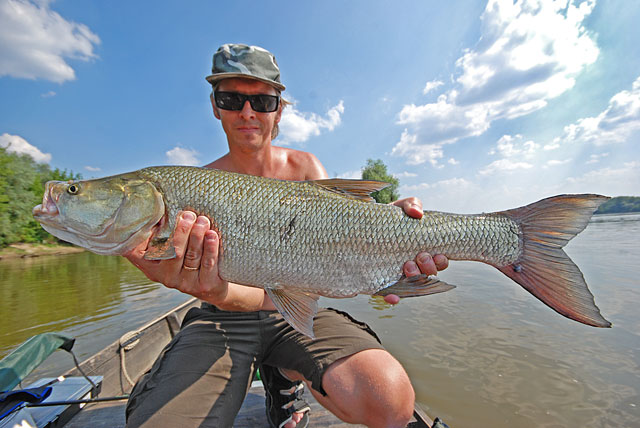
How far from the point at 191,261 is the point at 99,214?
0.76m

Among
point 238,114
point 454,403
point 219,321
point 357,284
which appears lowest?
point 454,403

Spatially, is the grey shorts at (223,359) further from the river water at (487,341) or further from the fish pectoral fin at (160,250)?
the river water at (487,341)

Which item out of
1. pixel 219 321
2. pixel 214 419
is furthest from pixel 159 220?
pixel 214 419

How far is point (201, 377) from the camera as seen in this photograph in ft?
7.36

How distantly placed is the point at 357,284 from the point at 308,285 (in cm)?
37

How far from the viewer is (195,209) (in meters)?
2.21

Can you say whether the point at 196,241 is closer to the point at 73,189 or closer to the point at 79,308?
the point at 73,189

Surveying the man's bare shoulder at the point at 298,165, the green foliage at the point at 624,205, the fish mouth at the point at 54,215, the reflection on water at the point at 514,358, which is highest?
the green foliage at the point at 624,205

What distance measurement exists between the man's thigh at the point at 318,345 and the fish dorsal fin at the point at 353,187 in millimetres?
1195

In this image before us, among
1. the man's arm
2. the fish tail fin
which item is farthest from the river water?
the man's arm

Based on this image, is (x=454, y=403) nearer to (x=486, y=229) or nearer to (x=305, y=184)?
(x=486, y=229)

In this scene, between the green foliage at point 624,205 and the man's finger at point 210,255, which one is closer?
the man's finger at point 210,255

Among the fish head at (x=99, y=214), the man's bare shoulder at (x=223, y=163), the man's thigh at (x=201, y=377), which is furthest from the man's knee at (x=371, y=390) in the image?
the man's bare shoulder at (x=223, y=163)

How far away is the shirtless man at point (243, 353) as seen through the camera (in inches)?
83.7
